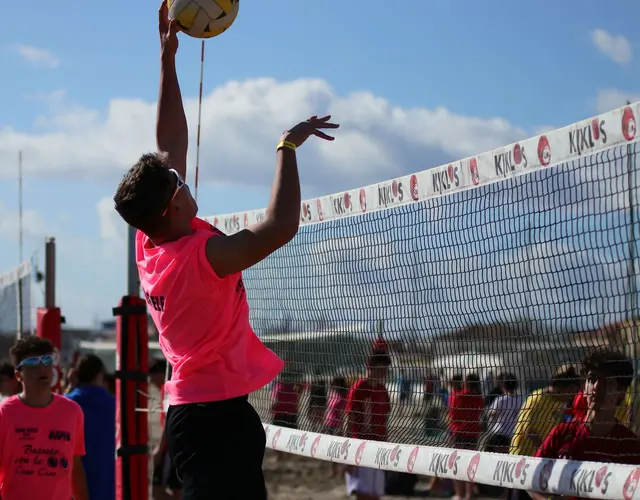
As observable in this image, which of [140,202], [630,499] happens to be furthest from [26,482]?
[630,499]

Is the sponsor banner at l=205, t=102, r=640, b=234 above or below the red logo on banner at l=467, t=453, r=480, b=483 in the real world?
above

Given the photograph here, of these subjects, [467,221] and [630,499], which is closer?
[630,499]

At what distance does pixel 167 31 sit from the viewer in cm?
486

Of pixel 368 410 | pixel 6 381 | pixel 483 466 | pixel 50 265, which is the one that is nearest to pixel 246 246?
pixel 483 466

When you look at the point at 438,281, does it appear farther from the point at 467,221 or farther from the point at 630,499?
the point at 630,499

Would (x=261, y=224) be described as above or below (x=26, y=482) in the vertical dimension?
above

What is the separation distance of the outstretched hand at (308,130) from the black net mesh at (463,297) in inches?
54.5

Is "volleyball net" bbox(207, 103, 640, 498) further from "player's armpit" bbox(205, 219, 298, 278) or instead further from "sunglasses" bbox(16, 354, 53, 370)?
"player's armpit" bbox(205, 219, 298, 278)

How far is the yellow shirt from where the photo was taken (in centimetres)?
518

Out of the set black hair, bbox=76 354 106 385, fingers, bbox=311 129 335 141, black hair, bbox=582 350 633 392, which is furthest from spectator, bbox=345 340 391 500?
black hair, bbox=76 354 106 385

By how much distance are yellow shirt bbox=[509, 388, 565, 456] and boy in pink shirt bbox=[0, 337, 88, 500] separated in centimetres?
260

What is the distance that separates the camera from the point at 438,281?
5.64 meters

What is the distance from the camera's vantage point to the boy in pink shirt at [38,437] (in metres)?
5.93

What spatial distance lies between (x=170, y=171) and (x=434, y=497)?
39.4 ft
